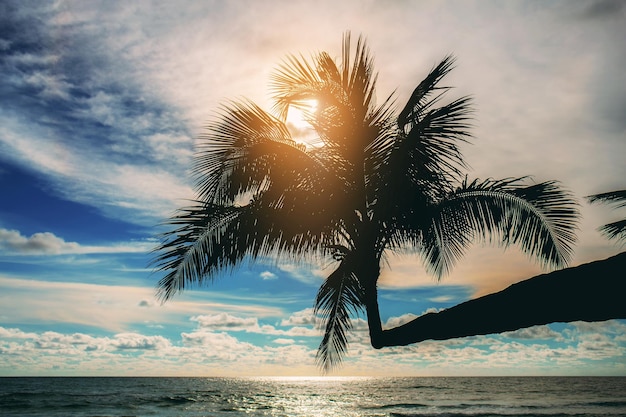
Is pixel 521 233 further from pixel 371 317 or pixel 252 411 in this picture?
pixel 252 411

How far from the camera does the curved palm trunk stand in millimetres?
2223

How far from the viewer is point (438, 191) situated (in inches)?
209

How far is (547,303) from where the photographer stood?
2486 millimetres

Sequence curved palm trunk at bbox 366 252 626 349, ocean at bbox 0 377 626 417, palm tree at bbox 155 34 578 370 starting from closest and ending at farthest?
1. curved palm trunk at bbox 366 252 626 349
2. palm tree at bbox 155 34 578 370
3. ocean at bbox 0 377 626 417

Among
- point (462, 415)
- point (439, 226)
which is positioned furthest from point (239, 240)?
point (462, 415)

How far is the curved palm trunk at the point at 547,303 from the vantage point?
7.29ft

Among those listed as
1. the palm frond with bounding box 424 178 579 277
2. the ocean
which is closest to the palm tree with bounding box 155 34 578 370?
the palm frond with bounding box 424 178 579 277

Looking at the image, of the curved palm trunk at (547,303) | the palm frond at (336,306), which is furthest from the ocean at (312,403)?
the curved palm trunk at (547,303)

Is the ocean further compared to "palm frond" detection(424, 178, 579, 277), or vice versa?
the ocean

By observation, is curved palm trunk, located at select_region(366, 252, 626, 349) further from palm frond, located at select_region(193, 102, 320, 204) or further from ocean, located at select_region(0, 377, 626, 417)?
ocean, located at select_region(0, 377, 626, 417)

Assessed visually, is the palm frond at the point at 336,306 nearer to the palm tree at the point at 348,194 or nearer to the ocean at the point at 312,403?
the palm tree at the point at 348,194

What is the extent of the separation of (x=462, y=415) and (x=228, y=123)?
22586 millimetres

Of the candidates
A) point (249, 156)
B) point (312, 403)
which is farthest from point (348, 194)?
point (312, 403)

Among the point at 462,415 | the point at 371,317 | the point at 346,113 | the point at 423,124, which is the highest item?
the point at 346,113
